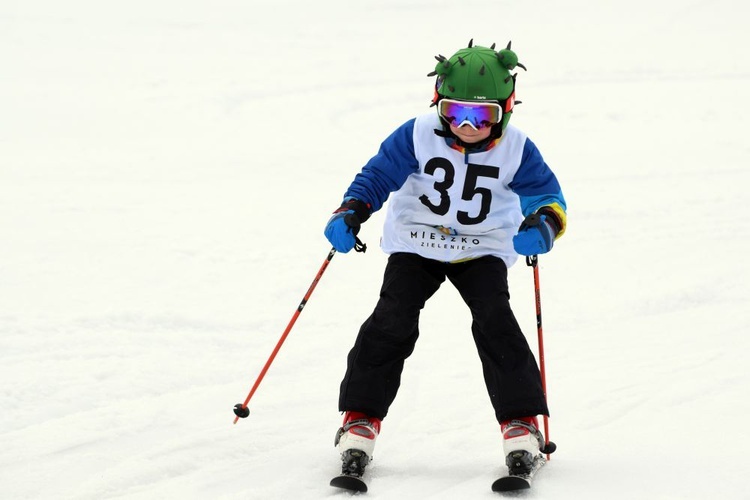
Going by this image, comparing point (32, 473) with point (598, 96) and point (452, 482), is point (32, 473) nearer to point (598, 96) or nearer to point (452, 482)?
point (452, 482)

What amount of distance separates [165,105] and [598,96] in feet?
16.0

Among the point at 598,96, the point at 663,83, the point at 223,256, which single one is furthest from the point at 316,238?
the point at 663,83

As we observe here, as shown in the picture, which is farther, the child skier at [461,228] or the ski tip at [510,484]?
the child skier at [461,228]

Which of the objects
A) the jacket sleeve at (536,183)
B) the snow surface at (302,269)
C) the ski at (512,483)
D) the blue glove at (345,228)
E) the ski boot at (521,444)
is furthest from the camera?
the snow surface at (302,269)

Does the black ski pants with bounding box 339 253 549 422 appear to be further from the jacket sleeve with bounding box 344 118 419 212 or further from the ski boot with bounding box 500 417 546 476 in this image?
the jacket sleeve with bounding box 344 118 419 212

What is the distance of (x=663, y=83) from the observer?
1185 cm

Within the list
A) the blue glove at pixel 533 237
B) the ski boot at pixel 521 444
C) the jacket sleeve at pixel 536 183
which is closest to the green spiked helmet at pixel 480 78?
the jacket sleeve at pixel 536 183

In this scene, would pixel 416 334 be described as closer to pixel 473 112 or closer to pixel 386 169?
pixel 386 169

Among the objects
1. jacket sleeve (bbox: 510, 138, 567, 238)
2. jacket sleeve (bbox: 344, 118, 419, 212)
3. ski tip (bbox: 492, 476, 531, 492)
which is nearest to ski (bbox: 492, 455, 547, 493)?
ski tip (bbox: 492, 476, 531, 492)

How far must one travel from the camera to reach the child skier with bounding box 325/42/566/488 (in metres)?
3.60

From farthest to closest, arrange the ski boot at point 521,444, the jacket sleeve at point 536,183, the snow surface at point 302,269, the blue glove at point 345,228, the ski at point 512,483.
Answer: the snow surface at point 302,269 → the jacket sleeve at point 536,183 → the blue glove at point 345,228 → the ski boot at point 521,444 → the ski at point 512,483

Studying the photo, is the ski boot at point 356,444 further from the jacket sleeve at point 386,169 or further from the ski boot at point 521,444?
the jacket sleeve at point 386,169

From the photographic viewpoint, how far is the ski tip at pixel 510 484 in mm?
3410

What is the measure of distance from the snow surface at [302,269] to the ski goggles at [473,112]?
1324 millimetres
